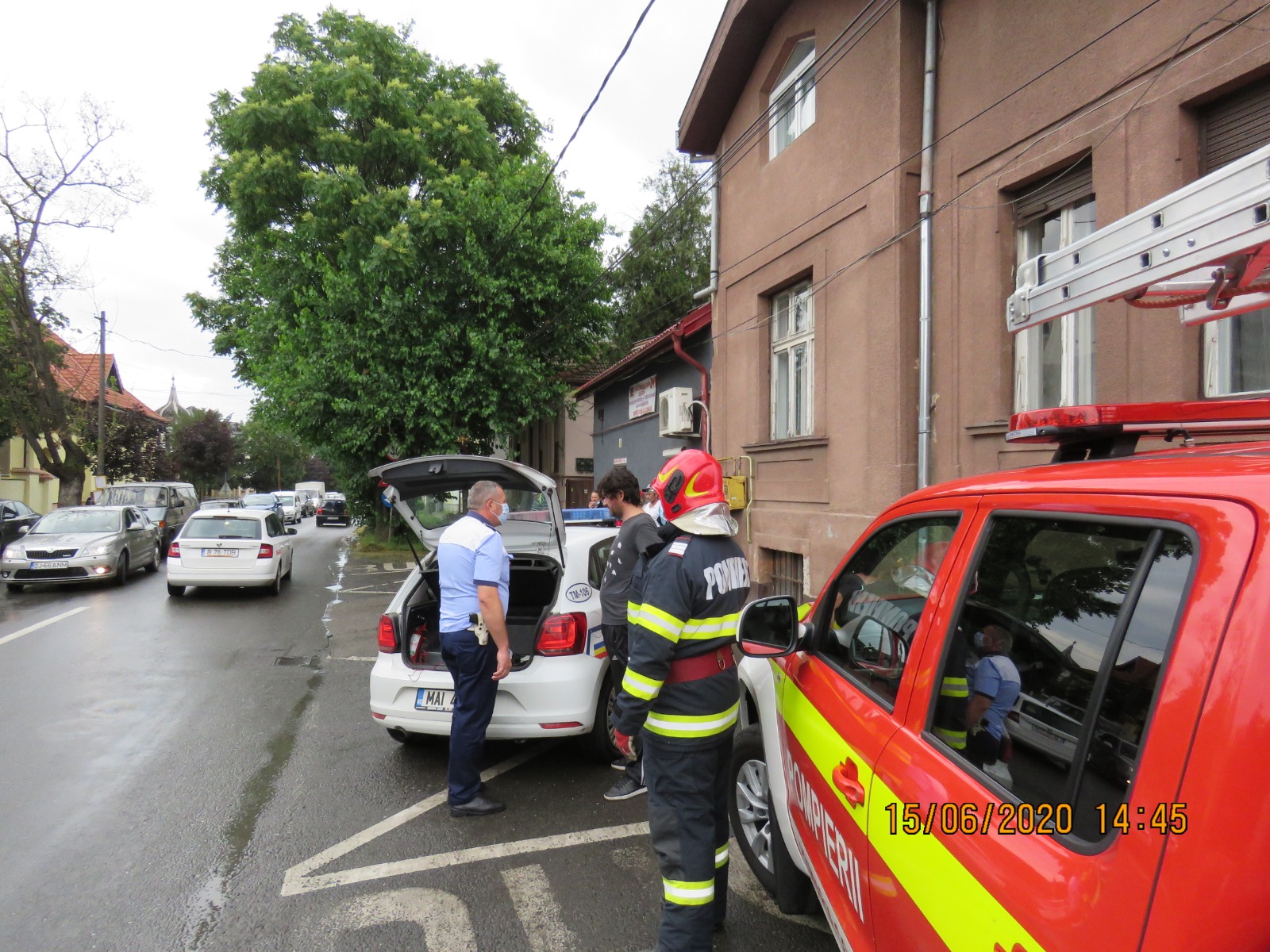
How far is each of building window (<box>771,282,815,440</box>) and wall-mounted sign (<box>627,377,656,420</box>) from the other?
14.3ft

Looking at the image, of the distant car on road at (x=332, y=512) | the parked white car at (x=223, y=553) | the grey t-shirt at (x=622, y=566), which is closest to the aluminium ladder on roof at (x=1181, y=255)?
the grey t-shirt at (x=622, y=566)

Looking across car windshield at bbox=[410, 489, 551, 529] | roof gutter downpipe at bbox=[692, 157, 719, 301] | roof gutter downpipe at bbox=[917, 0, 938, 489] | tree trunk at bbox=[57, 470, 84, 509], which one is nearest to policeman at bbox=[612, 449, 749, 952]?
car windshield at bbox=[410, 489, 551, 529]

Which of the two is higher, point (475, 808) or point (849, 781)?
point (849, 781)

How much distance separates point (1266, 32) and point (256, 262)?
63.3ft

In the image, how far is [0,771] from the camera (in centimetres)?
Answer: 483

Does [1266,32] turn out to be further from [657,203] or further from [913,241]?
[657,203]

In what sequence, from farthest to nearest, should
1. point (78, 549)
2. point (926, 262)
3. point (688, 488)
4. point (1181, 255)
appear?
point (78, 549)
point (926, 262)
point (688, 488)
point (1181, 255)

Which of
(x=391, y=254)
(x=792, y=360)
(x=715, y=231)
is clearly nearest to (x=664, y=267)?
(x=391, y=254)

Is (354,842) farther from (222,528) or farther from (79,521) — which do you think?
(79,521)

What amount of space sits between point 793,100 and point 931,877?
9513 mm

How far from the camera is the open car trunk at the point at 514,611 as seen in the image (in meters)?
4.92

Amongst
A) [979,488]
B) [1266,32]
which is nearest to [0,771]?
[979,488]

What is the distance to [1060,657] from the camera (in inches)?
62.0

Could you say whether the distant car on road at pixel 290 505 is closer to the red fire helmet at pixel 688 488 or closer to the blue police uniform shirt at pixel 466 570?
the blue police uniform shirt at pixel 466 570
